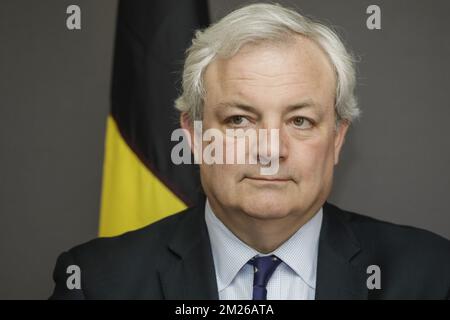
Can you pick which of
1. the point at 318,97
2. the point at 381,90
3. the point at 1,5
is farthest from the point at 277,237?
the point at 1,5

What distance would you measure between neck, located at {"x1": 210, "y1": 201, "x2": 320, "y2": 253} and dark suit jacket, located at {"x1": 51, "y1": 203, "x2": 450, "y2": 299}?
84 mm

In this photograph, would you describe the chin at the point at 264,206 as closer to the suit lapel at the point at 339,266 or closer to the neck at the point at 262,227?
the neck at the point at 262,227

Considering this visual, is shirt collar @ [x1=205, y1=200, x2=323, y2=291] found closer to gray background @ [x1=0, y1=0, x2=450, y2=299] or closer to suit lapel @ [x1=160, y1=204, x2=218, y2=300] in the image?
suit lapel @ [x1=160, y1=204, x2=218, y2=300]

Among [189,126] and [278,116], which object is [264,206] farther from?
[189,126]

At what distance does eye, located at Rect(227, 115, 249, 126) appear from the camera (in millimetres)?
1664

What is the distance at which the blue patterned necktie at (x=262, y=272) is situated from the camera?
5.55ft

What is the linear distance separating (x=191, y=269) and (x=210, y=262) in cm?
5

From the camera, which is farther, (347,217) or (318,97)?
(347,217)

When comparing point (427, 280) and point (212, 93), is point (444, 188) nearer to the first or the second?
point (427, 280)

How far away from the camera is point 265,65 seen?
5.42 feet

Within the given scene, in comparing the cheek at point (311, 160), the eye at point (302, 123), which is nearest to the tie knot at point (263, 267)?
the cheek at point (311, 160)

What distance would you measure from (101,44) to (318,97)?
3.14 feet

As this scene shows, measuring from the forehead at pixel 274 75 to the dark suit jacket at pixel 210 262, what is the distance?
1.23ft

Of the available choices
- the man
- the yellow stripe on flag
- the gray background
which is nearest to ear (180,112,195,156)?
the man
